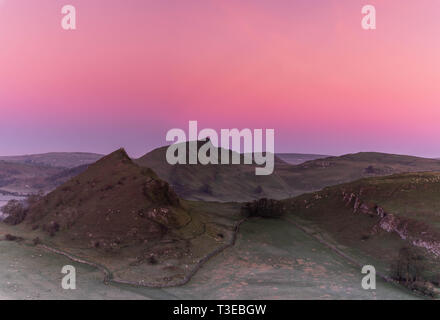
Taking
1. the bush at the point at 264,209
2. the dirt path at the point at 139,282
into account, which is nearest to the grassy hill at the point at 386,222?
the bush at the point at 264,209

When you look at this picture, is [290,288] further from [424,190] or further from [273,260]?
[424,190]

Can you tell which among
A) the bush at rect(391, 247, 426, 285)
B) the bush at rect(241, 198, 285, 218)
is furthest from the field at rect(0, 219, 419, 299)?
the bush at rect(241, 198, 285, 218)

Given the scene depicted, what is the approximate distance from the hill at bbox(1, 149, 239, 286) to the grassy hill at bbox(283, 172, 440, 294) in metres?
20.3

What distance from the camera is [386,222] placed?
54.6m

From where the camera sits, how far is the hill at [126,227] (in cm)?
4006

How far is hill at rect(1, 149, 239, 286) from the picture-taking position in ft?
131

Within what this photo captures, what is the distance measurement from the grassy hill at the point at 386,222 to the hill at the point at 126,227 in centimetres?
2032

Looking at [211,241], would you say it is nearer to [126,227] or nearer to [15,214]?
[126,227]

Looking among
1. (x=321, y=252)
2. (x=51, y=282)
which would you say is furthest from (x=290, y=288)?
→ (x=51, y=282)

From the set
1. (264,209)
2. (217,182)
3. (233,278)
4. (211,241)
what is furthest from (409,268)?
(217,182)

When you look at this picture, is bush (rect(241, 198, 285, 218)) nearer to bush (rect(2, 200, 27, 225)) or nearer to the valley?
the valley

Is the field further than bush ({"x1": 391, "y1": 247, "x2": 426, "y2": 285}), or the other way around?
bush ({"x1": 391, "y1": 247, "x2": 426, "y2": 285})

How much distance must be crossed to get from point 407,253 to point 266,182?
142 metres

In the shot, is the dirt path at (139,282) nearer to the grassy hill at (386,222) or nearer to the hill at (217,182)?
the grassy hill at (386,222)
